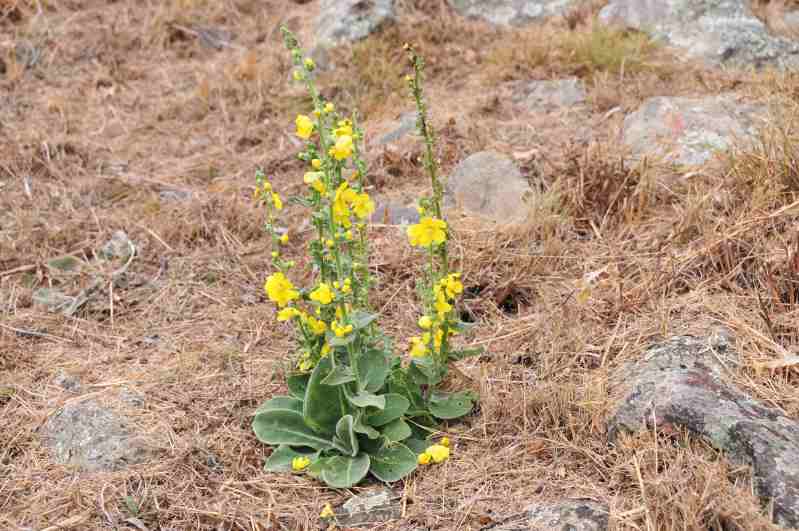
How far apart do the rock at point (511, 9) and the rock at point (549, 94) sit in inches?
45.2

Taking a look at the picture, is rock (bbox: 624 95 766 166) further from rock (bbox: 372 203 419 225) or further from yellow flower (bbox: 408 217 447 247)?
yellow flower (bbox: 408 217 447 247)

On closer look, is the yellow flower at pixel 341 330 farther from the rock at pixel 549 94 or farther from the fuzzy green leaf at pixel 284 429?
the rock at pixel 549 94

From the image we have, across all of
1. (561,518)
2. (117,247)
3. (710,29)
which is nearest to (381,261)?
(117,247)

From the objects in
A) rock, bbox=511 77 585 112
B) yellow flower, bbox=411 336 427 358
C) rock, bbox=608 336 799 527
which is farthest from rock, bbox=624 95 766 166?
yellow flower, bbox=411 336 427 358

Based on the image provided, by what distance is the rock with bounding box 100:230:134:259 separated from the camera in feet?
12.9

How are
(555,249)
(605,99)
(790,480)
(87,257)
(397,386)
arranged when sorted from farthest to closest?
(605,99) → (87,257) → (555,249) → (397,386) → (790,480)

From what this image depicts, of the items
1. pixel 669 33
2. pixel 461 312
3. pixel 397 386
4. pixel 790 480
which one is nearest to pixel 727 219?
pixel 461 312

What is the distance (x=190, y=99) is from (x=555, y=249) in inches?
128

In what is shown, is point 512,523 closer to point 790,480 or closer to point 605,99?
point 790,480

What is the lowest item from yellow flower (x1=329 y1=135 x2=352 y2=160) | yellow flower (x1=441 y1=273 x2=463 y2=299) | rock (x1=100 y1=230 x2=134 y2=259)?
rock (x1=100 y1=230 x2=134 y2=259)

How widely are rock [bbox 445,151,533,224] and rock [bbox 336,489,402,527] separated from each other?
180cm

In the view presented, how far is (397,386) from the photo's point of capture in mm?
2684

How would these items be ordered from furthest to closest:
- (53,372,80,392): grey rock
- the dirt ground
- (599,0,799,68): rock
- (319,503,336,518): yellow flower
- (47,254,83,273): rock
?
(599,0,799,68): rock < (47,254,83,273): rock < (53,372,80,392): grey rock < the dirt ground < (319,503,336,518): yellow flower

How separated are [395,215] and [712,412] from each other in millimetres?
2174
